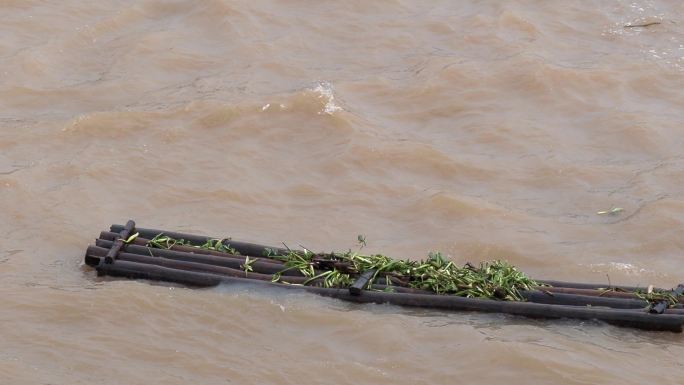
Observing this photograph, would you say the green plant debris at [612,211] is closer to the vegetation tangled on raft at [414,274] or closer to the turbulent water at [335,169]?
the turbulent water at [335,169]

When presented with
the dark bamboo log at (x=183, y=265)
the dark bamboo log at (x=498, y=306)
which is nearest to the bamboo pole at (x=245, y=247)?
the dark bamboo log at (x=183, y=265)

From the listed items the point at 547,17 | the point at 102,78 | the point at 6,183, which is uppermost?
the point at 547,17

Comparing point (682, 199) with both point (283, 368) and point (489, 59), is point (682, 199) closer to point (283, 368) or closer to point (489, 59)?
point (489, 59)

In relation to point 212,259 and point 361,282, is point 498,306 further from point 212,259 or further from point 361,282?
point 212,259

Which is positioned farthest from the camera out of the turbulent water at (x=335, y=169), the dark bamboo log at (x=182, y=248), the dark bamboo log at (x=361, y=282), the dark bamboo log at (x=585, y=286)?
the dark bamboo log at (x=182, y=248)

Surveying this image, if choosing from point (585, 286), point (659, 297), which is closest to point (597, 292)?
point (585, 286)

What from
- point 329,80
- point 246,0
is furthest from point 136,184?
point 246,0

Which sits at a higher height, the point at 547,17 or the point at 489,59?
the point at 547,17
